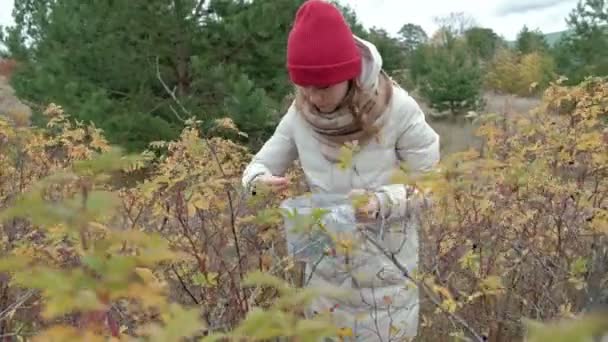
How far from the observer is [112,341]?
0.96 metres

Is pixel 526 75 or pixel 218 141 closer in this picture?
pixel 218 141

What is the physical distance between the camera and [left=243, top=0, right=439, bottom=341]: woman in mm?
1768

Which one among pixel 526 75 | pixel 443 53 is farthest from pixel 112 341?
pixel 526 75

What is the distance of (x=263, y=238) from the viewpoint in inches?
94.2

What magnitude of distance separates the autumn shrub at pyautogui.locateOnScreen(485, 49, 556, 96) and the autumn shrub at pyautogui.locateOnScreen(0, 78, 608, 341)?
16.3m

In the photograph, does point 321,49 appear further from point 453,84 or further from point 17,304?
point 453,84

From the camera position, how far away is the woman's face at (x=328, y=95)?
70.1 inches

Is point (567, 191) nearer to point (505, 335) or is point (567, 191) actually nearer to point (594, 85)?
point (505, 335)

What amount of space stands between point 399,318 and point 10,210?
1.33 metres

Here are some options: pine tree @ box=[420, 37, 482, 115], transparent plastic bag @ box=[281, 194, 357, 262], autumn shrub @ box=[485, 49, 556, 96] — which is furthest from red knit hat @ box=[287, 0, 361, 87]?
autumn shrub @ box=[485, 49, 556, 96]

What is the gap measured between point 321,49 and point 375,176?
37 cm

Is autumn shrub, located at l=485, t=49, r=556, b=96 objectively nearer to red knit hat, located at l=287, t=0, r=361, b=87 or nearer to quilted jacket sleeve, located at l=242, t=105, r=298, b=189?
quilted jacket sleeve, located at l=242, t=105, r=298, b=189

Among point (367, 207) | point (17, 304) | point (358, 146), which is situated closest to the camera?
point (17, 304)

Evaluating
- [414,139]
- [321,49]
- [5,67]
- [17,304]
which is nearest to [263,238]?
[414,139]
